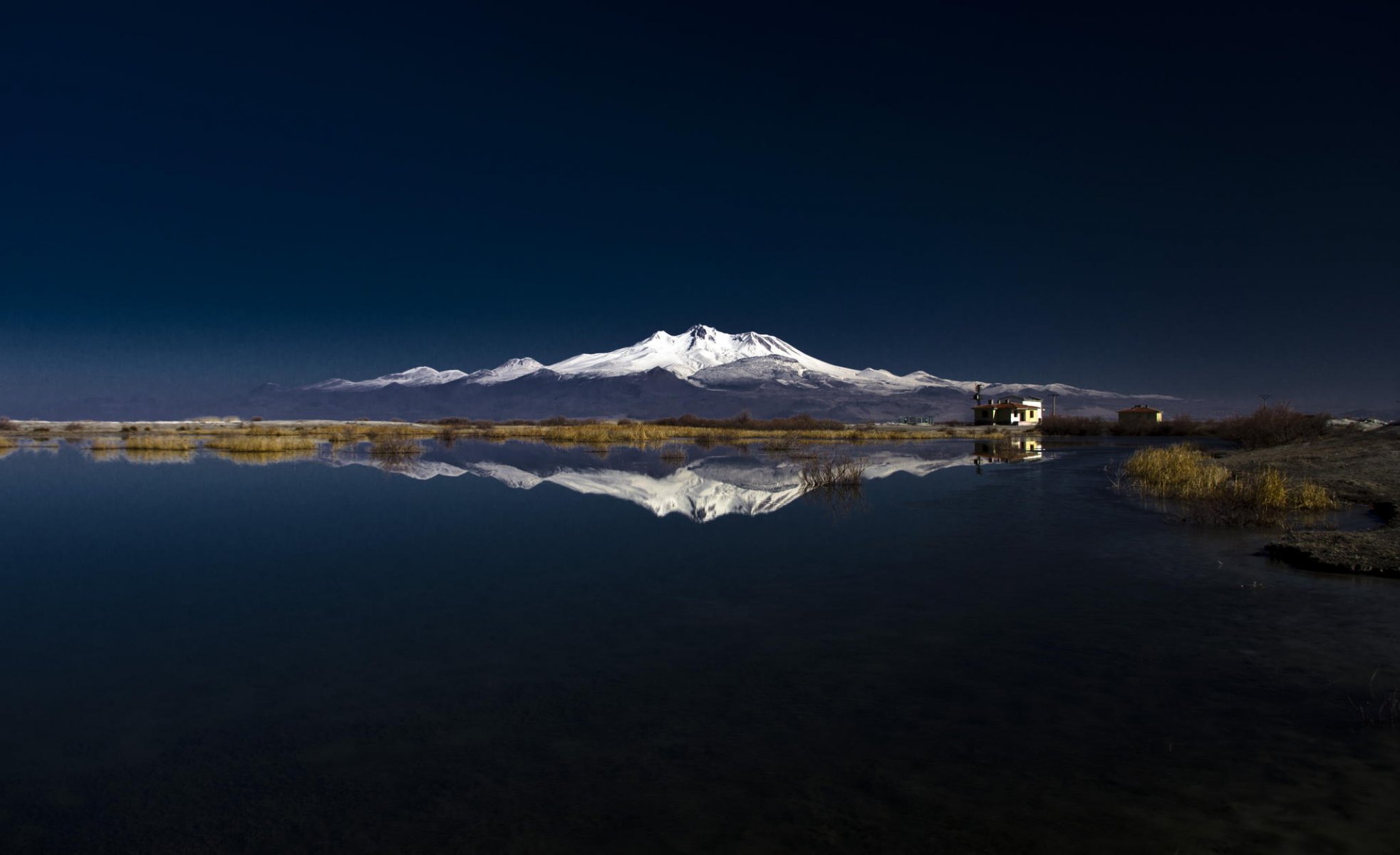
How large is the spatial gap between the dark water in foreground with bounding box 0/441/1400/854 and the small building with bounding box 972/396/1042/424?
99.3 metres

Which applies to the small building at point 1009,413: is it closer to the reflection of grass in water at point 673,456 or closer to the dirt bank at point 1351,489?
the dirt bank at point 1351,489

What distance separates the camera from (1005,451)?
162 feet

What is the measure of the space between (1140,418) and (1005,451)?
74012 millimetres

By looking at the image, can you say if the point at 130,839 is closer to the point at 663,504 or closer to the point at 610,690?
the point at 610,690

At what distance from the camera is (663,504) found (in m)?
20.3

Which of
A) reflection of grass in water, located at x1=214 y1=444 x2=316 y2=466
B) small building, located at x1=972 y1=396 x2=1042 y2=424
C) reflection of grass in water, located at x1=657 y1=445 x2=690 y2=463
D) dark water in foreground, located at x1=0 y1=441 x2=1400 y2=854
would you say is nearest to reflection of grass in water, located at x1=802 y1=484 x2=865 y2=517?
dark water in foreground, located at x1=0 y1=441 x2=1400 y2=854

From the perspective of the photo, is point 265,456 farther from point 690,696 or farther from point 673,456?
point 690,696

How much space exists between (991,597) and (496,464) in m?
27.2

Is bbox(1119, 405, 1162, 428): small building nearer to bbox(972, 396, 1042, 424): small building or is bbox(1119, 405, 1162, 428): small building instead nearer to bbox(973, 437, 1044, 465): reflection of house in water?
bbox(972, 396, 1042, 424): small building

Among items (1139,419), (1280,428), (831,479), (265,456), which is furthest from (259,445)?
(1139,419)

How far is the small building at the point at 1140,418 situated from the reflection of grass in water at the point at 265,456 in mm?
99339

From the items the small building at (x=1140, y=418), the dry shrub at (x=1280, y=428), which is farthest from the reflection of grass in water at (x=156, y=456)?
the small building at (x=1140, y=418)

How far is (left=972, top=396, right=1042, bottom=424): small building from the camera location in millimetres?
108312

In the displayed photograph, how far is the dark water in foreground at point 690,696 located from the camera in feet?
15.1
